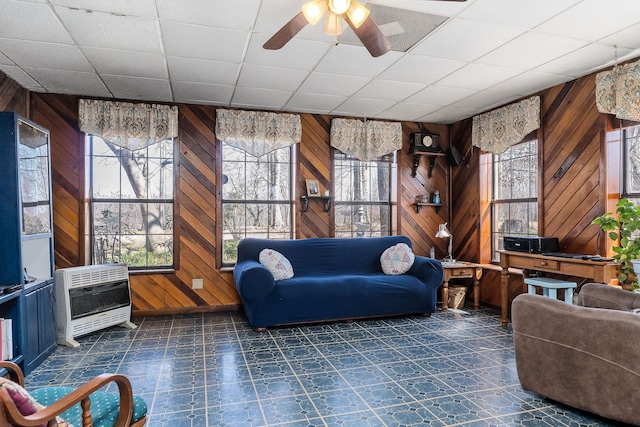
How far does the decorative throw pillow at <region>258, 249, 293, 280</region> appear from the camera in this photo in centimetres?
433

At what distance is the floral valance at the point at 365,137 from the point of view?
525cm

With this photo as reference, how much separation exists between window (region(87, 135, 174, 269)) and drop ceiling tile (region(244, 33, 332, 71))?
1970mm

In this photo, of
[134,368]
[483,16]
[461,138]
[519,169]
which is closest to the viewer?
[483,16]

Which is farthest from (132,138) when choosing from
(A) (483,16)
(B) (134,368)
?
(A) (483,16)

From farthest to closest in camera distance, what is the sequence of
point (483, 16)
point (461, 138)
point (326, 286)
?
point (461, 138), point (326, 286), point (483, 16)

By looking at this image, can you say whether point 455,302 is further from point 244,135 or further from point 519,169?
point 244,135

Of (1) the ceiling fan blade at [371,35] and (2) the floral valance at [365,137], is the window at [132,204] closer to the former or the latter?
(2) the floral valance at [365,137]

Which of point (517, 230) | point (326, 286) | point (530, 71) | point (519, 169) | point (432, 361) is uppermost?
point (530, 71)

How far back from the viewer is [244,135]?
16.0 feet

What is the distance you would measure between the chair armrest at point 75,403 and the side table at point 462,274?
404cm

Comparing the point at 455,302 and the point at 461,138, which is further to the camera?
the point at 461,138

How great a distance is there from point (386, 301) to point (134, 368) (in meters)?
2.62

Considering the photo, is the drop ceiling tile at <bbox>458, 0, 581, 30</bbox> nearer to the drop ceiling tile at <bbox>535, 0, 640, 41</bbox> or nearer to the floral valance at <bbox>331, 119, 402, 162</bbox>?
the drop ceiling tile at <bbox>535, 0, 640, 41</bbox>

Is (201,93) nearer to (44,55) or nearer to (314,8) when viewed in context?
(44,55)
